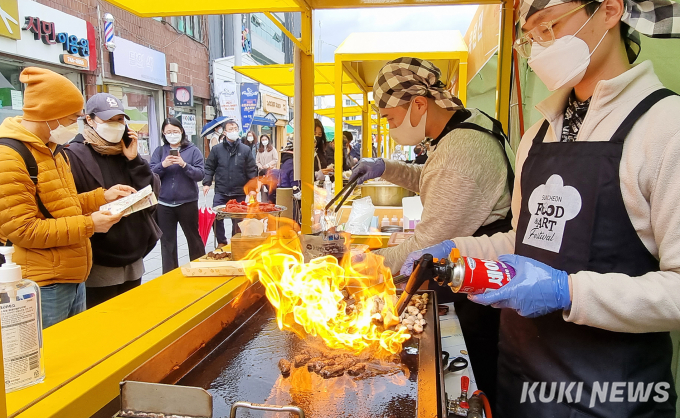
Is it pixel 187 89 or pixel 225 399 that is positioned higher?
pixel 187 89

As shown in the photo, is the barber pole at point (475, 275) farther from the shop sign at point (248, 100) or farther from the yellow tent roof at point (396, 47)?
the shop sign at point (248, 100)

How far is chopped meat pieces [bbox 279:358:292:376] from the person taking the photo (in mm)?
1519

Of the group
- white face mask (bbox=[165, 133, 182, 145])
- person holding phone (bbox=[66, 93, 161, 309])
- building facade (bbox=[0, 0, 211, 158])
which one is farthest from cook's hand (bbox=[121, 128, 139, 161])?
building facade (bbox=[0, 0, 211, 158])

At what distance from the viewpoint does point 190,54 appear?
16.5m

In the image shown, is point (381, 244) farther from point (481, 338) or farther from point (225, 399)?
point (225, 399)

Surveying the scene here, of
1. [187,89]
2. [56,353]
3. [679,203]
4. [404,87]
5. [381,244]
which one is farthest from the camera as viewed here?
[187,89]

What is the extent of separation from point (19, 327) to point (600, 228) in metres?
1.76

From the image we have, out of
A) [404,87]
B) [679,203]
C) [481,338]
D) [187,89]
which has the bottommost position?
[481,338]

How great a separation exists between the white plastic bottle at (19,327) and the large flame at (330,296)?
3.02 feet

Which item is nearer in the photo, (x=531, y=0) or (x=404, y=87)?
(x=531, y=0)

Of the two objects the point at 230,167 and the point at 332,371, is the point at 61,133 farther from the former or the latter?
the point at 230,167

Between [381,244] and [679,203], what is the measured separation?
2.48 m

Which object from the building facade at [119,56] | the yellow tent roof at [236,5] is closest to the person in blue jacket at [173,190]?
the building facade at [119,56]

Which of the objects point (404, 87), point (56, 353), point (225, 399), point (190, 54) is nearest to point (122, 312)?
point (56, 353)
